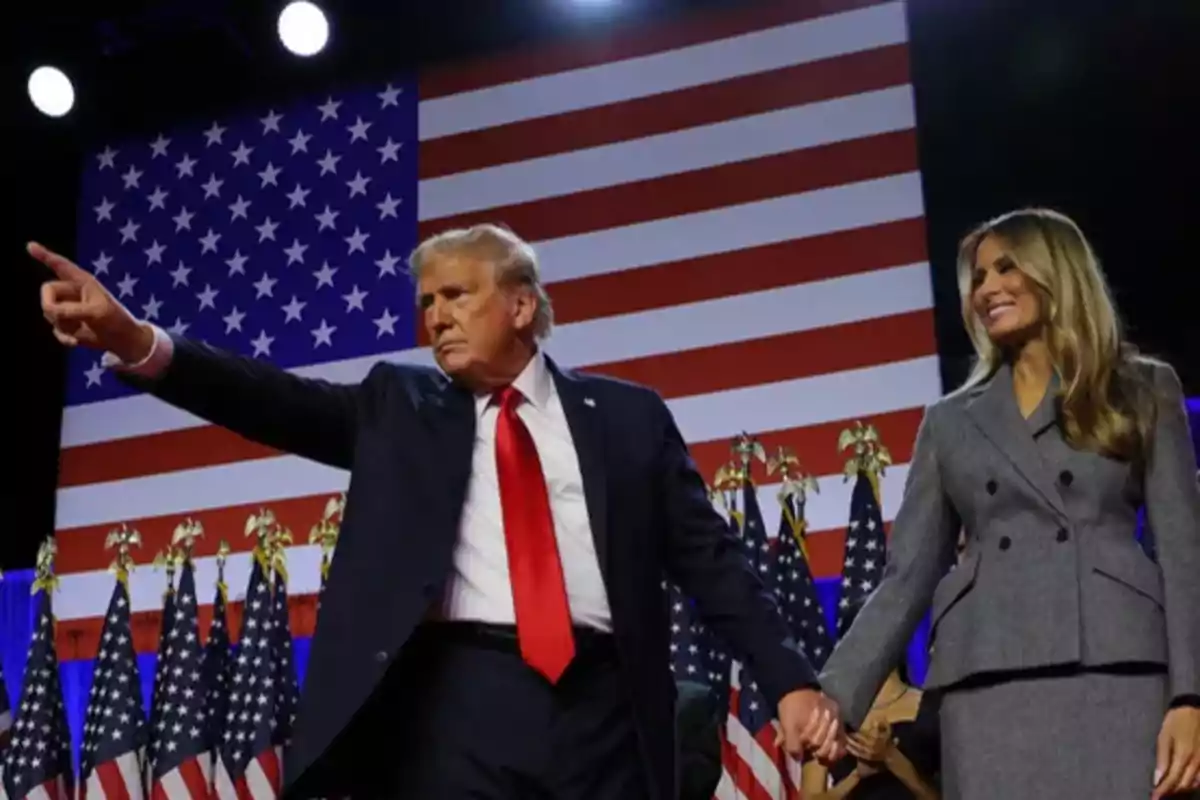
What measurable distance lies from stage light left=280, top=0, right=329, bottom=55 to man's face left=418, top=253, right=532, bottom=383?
411 cm

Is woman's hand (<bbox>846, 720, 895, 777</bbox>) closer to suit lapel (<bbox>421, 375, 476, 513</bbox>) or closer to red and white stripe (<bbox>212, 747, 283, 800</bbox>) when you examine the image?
suit lapel (<bbox>421, 375, 476, 513</bbox>)

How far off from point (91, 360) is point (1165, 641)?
5.66 metres

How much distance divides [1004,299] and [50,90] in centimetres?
538

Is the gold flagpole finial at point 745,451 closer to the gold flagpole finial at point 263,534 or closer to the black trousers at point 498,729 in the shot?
the gold flagpole finial at point 263,534

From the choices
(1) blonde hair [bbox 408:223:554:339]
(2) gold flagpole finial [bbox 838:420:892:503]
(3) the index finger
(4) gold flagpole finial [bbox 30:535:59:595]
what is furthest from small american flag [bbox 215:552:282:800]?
(3) the index finger

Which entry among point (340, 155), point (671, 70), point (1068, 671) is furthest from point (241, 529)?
point (1068, 671)

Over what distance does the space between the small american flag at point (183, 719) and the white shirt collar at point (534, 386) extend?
347 cm

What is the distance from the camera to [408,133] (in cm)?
659

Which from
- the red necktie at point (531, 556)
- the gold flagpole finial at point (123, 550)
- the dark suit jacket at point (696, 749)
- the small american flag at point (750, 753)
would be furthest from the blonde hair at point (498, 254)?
the gold flagpole finial at point (123, 550)

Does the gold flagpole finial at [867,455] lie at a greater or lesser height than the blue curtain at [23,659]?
greater

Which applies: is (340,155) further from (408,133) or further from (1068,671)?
(1068,671)

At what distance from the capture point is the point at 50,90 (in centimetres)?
662

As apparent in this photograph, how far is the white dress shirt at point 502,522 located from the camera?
217 centimetres

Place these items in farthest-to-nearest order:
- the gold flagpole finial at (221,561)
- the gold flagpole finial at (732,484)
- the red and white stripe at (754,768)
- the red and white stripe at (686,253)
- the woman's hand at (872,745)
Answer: the gold flagpole finial at (221,561)
the red and white stripe at (686,253)
the gold flagpole finial at (732,484)
the red and white stripe at (754,768)
the woman's hand at (872,745)
